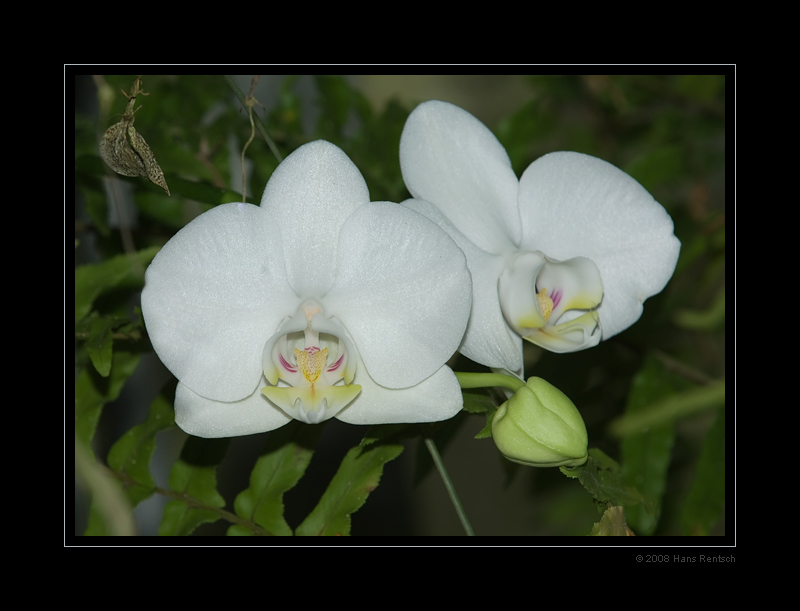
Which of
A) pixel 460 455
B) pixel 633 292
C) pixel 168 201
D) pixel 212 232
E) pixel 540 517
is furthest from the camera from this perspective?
pixel 460 455

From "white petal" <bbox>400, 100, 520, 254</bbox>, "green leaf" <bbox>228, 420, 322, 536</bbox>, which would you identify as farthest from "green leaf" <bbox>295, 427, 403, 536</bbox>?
"white petal" <bbox>400, 100, 520, 254</bbox>

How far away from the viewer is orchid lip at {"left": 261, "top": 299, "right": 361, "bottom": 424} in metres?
0.63

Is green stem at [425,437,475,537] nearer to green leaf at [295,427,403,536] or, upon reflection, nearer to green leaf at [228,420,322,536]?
green leaf at [295,427,403,536]

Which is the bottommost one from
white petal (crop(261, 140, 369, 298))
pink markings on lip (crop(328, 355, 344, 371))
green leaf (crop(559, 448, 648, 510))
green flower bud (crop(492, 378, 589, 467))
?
green leaf (crop(559, 448, 648, 510))

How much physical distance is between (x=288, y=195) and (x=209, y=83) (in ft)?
2.09

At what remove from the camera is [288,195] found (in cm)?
65

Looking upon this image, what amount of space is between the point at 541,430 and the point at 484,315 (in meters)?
0.15

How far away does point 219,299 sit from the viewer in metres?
0.65

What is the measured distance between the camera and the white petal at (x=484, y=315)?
722mm

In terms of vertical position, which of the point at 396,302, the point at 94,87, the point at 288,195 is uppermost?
the point at 94,87

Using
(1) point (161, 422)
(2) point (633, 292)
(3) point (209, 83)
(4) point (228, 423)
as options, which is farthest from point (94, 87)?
(2) point (633, 292)

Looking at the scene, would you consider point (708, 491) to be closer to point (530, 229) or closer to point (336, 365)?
point (530, 229)

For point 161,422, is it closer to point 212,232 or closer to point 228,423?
point 228,423

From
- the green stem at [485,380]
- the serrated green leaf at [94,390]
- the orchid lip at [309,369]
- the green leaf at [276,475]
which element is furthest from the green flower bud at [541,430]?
the serrated green leaf at [94,390]
